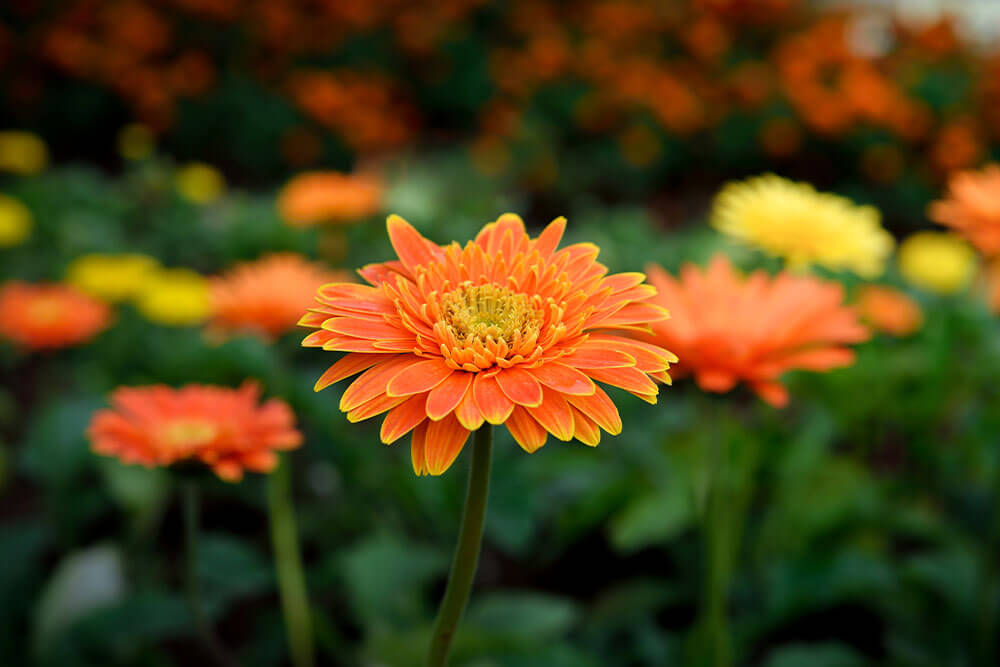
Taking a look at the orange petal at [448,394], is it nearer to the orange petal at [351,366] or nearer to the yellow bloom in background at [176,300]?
the orange petal at [351,366]

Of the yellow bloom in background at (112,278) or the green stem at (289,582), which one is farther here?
the yellow bloom in background at (112,278)

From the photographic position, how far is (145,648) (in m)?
1.33

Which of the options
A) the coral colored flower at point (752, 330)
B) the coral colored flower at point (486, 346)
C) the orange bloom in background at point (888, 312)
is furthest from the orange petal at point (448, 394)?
the orange bloom in background at point (888, 312)

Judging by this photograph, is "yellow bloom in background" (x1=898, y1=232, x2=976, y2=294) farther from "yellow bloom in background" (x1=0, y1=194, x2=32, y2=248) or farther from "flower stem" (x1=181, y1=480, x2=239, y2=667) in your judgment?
"yellow bloom in background" (x1=0, y1=194, x2=32, y2=248)

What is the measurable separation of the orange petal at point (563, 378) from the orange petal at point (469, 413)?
2.1 inches

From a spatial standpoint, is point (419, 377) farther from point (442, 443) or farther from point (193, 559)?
point (193, 559)

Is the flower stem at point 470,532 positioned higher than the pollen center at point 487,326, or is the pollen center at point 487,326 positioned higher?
the pollen center at point 487,326

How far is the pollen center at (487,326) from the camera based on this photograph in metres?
0.60

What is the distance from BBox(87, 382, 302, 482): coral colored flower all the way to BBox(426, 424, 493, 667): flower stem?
11.7 inches

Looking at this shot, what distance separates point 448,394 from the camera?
58 cm

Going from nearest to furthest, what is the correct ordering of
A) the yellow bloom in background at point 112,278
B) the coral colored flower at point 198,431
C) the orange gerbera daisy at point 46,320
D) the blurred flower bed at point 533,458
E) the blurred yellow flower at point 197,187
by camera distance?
1. the coral colored flower at point 198,431
2. the blurred flower bed at point 533,458
3. the orange gerbera daisy at point 46,320
4. the yellow bloom in background at point 112,278
5. the blurred yellow flower at point 197,187

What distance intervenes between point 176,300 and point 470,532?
58.0 inches

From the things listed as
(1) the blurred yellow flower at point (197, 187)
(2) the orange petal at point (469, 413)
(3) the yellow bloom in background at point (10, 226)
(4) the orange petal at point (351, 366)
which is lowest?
(2) the orange petal at point (469, 413)

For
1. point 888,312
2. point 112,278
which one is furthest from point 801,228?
point 112,278
